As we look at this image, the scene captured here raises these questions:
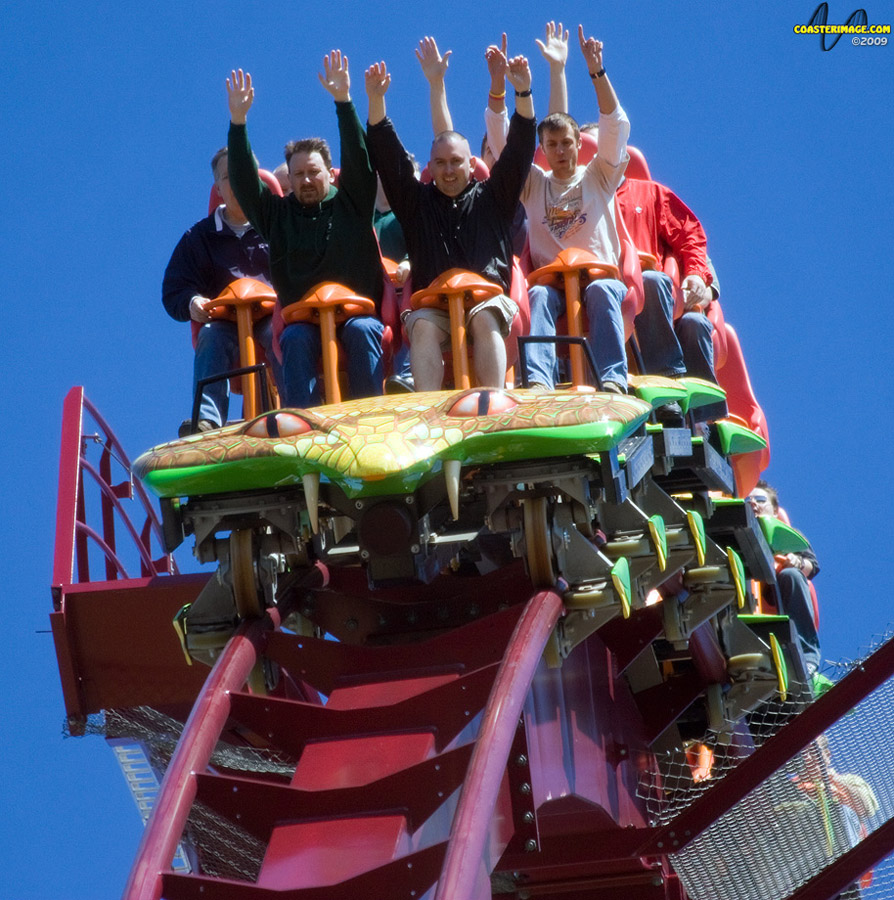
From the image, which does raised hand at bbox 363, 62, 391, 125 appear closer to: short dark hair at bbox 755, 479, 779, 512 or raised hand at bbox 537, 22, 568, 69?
raised hand at bbox 537, 22, 568, 69

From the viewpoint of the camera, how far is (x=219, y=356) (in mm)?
7184

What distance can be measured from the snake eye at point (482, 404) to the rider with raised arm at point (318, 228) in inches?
35.0

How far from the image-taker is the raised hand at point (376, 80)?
6.91m

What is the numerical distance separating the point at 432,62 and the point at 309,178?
682 millimetres

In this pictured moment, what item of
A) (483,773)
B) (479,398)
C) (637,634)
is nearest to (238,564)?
(479,398)

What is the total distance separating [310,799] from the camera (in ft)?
18.2

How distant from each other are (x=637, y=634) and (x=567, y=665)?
686mm

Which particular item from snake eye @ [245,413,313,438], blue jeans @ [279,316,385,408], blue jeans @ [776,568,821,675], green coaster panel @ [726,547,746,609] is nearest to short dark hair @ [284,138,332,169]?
blue jeans @ [279,316,385,408]

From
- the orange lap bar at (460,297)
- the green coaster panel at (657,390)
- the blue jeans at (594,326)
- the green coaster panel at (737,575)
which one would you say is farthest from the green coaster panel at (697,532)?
the orange lap bar at (460,297)

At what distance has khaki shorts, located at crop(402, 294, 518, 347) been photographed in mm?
6523

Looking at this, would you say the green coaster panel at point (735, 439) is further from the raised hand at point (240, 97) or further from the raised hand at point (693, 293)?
the raised hand at point (240, 97)

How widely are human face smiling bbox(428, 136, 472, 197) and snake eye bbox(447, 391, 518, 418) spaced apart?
119 centimetres

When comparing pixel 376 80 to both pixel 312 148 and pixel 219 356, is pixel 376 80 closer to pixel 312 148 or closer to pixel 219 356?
pixel 312 148

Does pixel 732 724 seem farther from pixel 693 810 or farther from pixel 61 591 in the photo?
pixel 61 591
